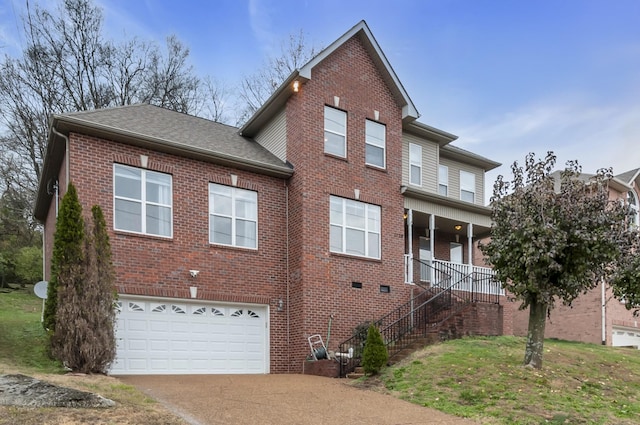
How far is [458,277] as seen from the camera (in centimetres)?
1702

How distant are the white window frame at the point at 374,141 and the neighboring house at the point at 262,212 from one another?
0.07 metres

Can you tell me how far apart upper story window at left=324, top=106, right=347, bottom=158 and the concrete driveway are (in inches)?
269

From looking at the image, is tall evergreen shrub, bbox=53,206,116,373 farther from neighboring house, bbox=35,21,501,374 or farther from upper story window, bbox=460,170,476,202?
upper story window, bbox=460,170,476,202

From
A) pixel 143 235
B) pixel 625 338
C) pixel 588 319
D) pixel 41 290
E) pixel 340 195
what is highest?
pixel 340 195

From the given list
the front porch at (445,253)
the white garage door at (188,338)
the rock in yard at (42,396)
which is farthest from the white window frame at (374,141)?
the rock in yard at (42,396)

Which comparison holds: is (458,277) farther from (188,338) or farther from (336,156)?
(188,338)

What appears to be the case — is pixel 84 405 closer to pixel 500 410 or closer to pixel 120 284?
pixel 120 284

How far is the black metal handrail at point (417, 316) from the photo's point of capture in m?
13.1

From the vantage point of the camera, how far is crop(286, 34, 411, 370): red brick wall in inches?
549

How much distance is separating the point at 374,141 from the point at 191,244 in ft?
21.6

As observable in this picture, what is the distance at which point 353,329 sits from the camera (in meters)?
14.3

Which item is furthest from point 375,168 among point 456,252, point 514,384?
point 514,384

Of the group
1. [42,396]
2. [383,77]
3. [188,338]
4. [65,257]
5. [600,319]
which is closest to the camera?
[42,396]

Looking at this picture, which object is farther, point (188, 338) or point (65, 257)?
point (188, 338)
